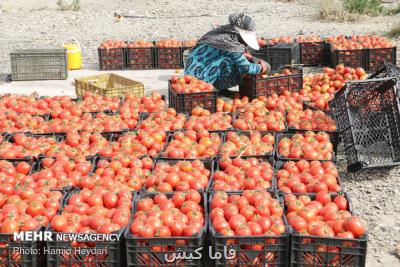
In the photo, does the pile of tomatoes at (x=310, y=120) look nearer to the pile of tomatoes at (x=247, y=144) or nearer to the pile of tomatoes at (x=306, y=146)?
the pile of tomatoes at (x=306, y=146)

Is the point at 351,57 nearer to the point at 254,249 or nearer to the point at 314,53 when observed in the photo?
the point at 314,53

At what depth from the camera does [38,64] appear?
11.8 m

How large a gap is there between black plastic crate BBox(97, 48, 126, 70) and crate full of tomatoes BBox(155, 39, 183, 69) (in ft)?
2.38

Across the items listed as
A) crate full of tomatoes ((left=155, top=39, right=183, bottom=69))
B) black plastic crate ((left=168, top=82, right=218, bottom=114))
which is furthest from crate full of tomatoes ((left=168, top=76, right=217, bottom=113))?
crate full of tomatoes ((left=155, top=39, right=183, bottom=69))

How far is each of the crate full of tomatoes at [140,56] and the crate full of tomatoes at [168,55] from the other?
0.41ft

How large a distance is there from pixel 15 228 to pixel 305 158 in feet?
9.87

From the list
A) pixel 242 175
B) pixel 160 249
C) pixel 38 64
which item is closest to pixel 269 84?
pixel 242 175

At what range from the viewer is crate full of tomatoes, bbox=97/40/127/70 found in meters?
12.6

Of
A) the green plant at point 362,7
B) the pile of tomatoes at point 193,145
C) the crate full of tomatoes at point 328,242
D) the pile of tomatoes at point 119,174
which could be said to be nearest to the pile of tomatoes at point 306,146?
the pile of tomatoes at point 193,145

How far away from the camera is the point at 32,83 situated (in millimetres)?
11625

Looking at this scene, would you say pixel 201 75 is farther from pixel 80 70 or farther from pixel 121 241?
pixel 121 241

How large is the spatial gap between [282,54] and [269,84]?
2.17 m

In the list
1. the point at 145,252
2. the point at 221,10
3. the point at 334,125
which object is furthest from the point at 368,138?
the point at 221,10

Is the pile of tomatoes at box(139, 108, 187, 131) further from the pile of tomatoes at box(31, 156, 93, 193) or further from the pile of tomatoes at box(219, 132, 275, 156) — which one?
the pile of tomatoes at box(31, 156, 93, 193)
